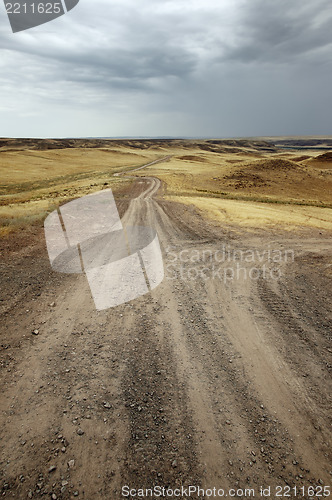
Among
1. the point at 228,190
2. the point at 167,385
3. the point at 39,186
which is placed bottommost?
the point at 228,190

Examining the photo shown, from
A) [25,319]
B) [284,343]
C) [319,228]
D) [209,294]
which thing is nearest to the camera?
[284,343]

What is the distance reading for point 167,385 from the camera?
4.77 metres

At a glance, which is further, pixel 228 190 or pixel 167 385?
pixel 228 190

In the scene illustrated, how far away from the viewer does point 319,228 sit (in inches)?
578

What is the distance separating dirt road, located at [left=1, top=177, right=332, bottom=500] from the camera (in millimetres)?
3537

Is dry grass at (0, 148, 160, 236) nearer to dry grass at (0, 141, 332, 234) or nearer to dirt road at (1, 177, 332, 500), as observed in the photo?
dry grass at (0, 141, 332, 234)

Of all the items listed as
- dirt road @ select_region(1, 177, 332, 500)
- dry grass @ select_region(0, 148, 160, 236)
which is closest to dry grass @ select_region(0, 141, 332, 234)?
dry grass @ select_region(0, 148, 160, 236)

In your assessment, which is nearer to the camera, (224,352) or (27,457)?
(27,457)

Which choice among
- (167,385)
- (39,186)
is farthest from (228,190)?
(167,385)

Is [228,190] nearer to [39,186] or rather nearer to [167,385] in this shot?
[39,186]

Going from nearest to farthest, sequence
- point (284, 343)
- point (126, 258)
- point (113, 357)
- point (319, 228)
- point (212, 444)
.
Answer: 1. point (212, 444)
2. point (113, 357)
3. point (284, 343)
4. point (126, 258)
5. point (319, 228)

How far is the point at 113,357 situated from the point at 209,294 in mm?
3549

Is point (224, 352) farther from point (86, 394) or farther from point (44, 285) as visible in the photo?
point (44, 285)

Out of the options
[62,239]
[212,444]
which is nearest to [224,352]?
[212,444]
